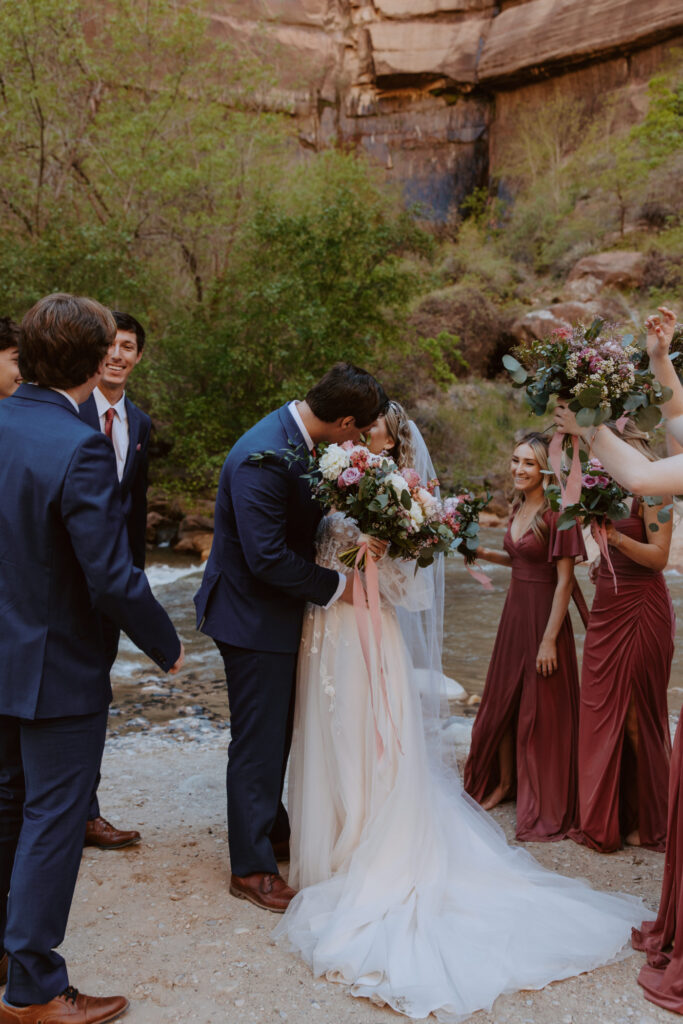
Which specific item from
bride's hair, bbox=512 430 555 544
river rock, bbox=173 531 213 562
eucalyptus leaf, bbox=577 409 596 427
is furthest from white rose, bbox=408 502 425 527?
river rock, bbox=173 531 213 562

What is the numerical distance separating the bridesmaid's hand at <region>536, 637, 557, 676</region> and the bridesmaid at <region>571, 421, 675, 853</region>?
22 cm

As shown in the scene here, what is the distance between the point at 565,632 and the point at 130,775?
292cm

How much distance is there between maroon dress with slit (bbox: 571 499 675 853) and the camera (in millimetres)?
4180

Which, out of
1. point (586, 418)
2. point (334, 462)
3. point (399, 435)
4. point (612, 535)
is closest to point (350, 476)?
point (334, 462)

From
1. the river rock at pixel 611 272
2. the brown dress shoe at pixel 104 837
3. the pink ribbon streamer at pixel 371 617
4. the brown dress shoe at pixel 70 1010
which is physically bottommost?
the brown dress shoe at pixel 104 837

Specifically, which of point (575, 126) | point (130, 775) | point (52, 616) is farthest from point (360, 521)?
point (575, 126)

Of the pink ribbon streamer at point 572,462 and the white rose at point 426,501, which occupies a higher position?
the pink ribbon streamer at point 572,462

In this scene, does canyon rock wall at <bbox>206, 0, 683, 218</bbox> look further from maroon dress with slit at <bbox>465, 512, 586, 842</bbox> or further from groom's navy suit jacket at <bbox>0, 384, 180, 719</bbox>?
groom's navy suit jacket at <bbox>0, 384, 180, 719</bbox>

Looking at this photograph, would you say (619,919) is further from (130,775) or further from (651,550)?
(130,775)

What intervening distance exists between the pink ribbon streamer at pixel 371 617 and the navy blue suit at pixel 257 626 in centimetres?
12

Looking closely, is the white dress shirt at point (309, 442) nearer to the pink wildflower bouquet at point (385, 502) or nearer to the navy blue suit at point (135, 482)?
the pink wildflower bouquet at point (385, 502)

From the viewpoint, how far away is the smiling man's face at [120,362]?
408 cm

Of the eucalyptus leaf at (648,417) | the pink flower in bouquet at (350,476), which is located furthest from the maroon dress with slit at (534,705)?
the pink flower in bouquet at (350,476)

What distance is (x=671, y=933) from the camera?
3.05 m
